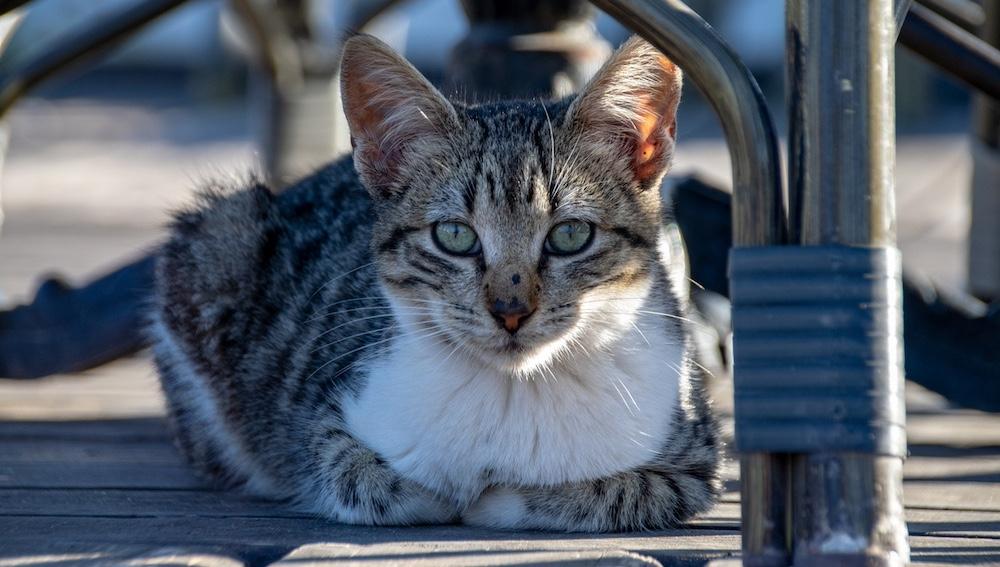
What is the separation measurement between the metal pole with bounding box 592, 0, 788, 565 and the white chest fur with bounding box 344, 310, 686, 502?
24.4 inches

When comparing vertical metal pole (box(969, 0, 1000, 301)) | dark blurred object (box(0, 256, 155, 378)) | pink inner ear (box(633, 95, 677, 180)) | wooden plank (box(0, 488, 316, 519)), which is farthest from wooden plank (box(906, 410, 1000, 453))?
dark blurred object (box(0, 256, 155, 378))

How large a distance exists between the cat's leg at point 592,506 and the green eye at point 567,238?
16.9 inches

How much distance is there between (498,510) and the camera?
2191 mm

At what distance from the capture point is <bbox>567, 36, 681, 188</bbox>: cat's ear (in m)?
2.19

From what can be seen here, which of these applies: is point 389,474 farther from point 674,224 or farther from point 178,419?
point 674,224

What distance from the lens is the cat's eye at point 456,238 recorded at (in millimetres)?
2334

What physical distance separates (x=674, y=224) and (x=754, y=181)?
1545 mm

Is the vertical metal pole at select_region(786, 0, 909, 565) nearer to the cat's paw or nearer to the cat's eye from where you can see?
the cat's paw

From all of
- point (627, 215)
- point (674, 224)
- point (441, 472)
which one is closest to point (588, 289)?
point (627, 215)

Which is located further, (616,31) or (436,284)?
(616,31)

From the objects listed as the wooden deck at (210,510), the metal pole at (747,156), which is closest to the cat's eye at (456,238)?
the wooden deck at (210,510)

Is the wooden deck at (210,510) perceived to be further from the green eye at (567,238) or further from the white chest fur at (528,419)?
the green eye at (567,238)

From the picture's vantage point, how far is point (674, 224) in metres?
3.19

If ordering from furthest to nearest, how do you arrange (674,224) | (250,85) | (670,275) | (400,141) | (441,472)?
(250,85) → (674,224) → (670,275) → (400,141) → (441,472)
